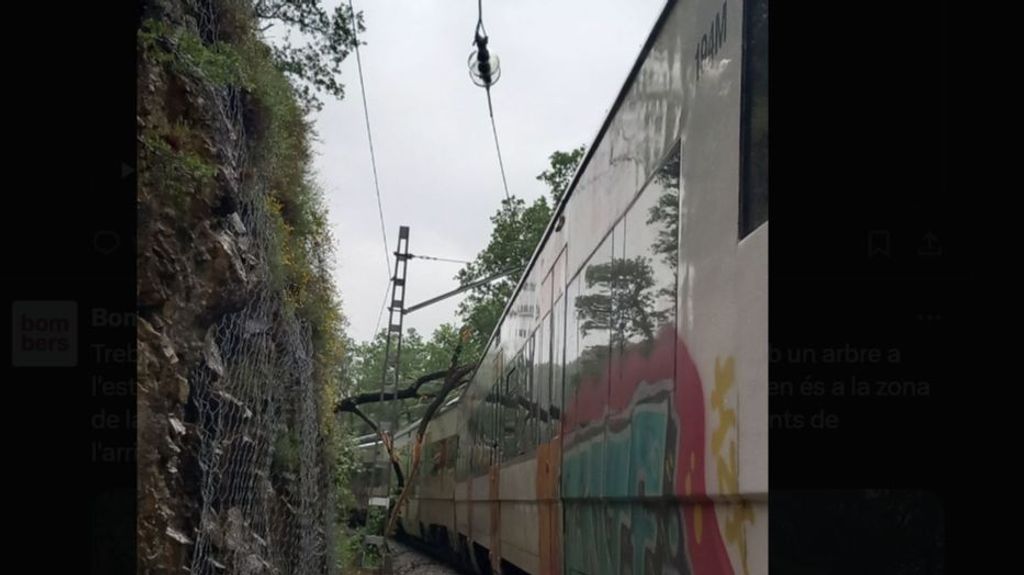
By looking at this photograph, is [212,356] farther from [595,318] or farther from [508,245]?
[508,245]

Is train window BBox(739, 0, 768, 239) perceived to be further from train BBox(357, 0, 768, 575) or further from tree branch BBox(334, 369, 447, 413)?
tree branch BBox(334, 369, 447, 413)

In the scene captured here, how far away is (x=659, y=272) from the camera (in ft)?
15.3

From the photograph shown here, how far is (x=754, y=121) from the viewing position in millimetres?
3449

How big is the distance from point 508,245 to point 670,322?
3962 centimetres

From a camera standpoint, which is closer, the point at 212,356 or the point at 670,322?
the point at 670,322

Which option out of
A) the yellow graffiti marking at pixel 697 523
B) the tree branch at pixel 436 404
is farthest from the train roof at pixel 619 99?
the tree branch at pixel 436 404

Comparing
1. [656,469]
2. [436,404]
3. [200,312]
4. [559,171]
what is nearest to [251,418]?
[200,312]

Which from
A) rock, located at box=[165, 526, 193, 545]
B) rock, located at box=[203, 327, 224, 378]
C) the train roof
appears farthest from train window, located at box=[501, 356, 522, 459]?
rock, located at box=[165, 526, 193, 545]

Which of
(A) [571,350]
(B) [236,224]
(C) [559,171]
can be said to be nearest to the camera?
(B) [236,224]

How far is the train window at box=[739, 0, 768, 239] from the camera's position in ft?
11.0

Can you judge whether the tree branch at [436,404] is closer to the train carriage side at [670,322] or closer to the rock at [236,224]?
the train carriage side at [670,322]

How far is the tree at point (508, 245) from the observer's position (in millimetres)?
41438
